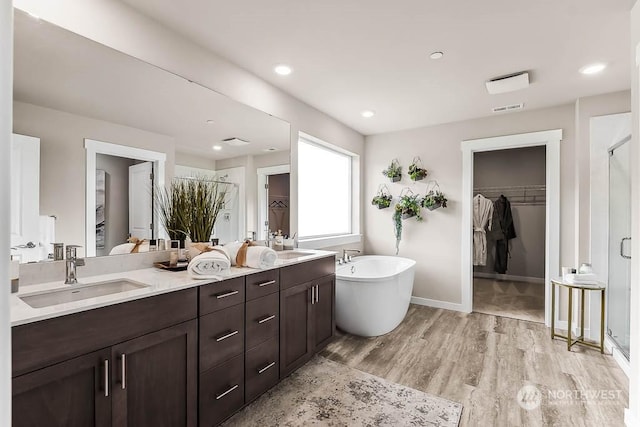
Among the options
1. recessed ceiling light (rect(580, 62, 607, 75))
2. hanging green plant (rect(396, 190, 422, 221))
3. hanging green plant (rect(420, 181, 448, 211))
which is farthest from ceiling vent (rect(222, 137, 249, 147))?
recessed ceiling light (rect(580, 62, 607, 75))

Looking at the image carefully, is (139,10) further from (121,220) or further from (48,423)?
(48,423)

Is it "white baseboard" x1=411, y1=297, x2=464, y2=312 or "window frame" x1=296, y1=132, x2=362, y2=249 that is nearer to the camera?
"window frame" x1=296, y1=132, x2=362, y2=249

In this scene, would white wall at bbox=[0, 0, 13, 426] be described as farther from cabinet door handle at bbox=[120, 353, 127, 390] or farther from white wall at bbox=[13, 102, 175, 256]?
white wall at bbox=[13, 102, 175, 256]

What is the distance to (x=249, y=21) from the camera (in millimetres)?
1993

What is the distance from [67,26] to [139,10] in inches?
16.5

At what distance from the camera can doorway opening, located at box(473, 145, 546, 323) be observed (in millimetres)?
5445

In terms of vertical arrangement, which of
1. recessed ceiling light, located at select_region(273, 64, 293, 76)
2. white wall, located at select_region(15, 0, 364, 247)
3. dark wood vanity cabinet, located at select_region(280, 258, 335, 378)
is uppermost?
recessed ceiling light, located at select_region(273, 64, 293, 76)

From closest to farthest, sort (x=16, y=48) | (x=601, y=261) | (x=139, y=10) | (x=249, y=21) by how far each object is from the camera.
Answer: (x=16, y=48) < (x=139, y=10) < (x=249, y=21) < (x=601, y=261)

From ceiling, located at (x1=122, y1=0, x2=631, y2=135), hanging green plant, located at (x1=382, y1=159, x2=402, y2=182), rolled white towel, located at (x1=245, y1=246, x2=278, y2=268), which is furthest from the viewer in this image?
hanging green plant, located at (x1=382, y1=159, x2=402, y2=182)

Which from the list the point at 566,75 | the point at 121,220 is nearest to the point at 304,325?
the point at 121,220

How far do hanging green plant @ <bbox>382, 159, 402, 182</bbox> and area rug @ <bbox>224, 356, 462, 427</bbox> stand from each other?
104 inches

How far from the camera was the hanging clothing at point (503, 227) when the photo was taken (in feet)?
18.2

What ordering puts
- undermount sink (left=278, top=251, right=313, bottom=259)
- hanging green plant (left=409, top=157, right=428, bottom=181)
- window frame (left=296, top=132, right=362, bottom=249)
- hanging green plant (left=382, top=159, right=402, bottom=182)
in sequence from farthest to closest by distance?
1. hanging green plant (left=382, top=159, right=402, bottom=182)
2. hanging green plant (left=409, top=157, right=428, bottom=181)
3. window frame (left=296, top=132, right=362, bottom=249)
4. undermount sink (left=278, top=251, right=313, bottom=259)

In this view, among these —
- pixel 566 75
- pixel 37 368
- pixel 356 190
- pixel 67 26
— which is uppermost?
pixel 566 75
